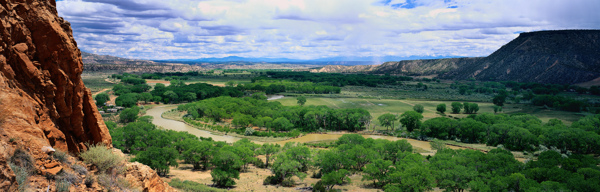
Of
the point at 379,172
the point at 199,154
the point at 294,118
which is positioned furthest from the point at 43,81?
the point at 294,118

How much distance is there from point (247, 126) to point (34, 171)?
63915 mm

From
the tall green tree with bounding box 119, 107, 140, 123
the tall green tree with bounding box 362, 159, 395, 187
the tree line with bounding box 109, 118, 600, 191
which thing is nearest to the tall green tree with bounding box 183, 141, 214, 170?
the tree line with bounding box 109, 118, 600, 191

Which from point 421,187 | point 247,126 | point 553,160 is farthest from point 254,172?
point 553,160

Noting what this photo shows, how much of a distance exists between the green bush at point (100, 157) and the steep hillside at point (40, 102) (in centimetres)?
35

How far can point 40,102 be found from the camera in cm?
1266

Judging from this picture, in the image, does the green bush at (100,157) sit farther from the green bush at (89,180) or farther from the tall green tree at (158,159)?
the tall green tree at (158,159)

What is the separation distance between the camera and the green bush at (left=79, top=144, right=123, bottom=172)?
45.1 feet

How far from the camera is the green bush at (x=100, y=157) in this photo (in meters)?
13.7

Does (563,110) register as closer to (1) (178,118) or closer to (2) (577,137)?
(2) (577,137)

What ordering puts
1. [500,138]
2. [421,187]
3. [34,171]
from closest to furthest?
[34,171], [421,187], [500,138]

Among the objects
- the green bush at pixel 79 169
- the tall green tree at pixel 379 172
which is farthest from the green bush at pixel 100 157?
the tall green tree at pixel 379 172

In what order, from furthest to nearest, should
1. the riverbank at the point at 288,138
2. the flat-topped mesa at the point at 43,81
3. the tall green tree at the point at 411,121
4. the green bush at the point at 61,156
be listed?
→ the tall green tree at the point at 411,121 < the riverbank at the point at 288,138 < the green bush at the point at 61,156 < the flat-topped mesa at the point at 43,81

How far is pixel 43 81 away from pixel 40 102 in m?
0.83

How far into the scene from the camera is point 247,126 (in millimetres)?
74438
